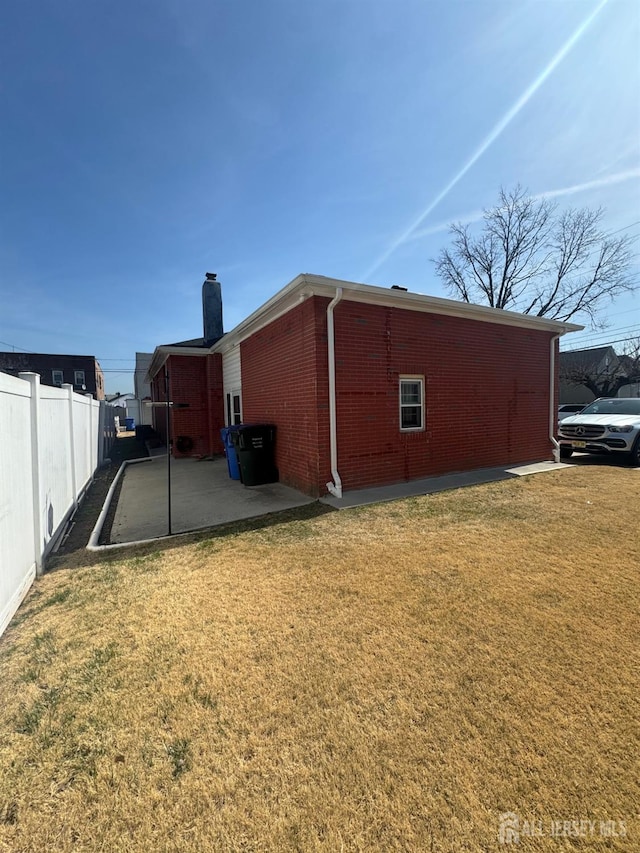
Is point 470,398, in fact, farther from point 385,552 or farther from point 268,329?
point 385,552

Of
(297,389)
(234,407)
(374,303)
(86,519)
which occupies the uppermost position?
(374,303)

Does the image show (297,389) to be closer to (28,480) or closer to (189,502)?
(189,502)

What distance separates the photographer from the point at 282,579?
3568 millimetres

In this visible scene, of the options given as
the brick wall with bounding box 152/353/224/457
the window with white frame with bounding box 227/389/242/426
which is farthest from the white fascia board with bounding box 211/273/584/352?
the brick wall with bounding box 152/353/224/457

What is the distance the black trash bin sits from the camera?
7.84m

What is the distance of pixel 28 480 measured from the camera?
12.1ft

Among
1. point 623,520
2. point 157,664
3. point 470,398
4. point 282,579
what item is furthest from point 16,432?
point 470,398

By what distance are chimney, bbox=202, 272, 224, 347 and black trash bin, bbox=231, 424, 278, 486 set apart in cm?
780

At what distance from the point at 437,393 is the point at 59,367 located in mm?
40217

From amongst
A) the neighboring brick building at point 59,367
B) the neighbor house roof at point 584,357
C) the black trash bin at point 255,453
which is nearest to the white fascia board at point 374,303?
the black trash bin at point 255,453

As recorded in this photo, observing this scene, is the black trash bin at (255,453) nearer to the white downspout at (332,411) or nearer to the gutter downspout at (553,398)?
the white downspout at (332,411)

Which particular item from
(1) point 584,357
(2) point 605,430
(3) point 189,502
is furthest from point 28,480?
(1) point 584,357

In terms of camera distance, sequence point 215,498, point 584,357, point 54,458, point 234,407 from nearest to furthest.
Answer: point 54,458 → point 215,498 → point 234,407 → point 584,357

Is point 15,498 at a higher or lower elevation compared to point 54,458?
lower
